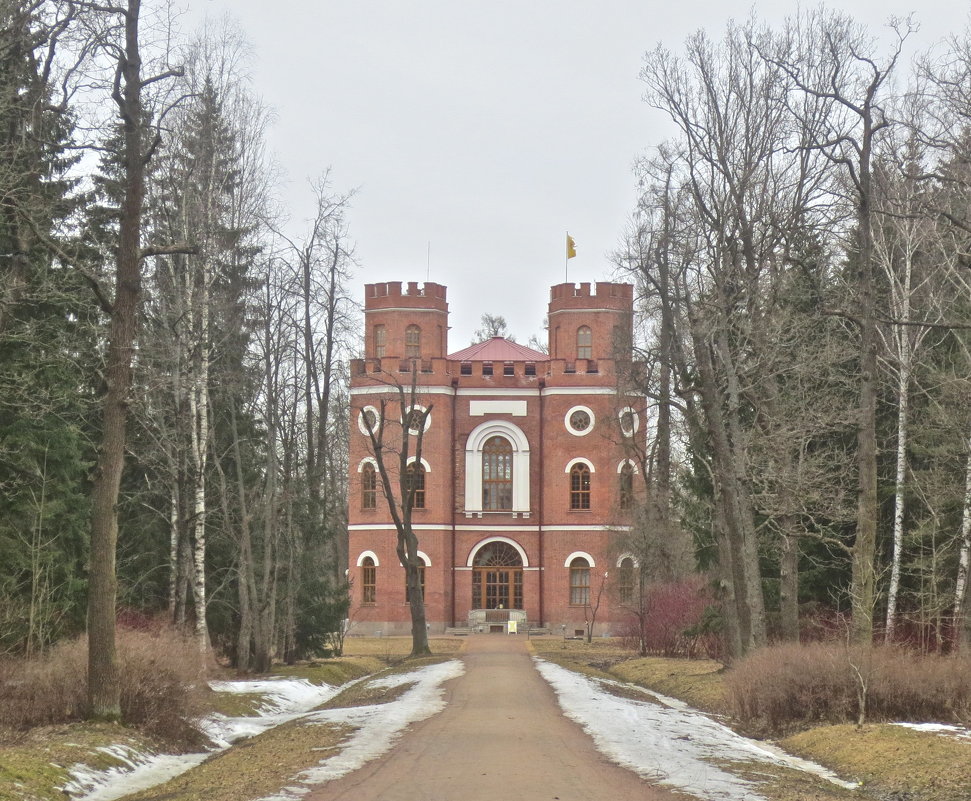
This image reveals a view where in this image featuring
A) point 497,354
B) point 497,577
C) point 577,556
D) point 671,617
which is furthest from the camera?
point 497,354

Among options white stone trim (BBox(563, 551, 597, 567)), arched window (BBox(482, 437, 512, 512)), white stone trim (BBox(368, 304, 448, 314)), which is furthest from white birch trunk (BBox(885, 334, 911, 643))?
white stone trim (BBox(368, 304, 448, 314))

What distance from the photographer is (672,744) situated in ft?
43.7

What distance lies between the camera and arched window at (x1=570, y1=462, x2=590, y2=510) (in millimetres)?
48312

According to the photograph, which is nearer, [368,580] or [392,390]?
[392,390]

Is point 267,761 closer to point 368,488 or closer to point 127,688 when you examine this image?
point 127,688

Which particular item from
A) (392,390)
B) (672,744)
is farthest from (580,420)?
(672,744)

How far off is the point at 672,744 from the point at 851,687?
3102mm

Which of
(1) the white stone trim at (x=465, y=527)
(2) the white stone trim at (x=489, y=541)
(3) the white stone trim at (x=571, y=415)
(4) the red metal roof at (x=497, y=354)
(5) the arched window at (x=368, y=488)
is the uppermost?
(4) the red metal roof at (x=497, y=354)

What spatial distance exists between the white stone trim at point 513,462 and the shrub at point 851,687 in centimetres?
3233

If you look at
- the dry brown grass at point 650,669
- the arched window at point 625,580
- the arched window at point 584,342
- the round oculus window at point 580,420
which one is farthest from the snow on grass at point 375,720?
the arched window at point 584,342

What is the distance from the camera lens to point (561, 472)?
4838 cm

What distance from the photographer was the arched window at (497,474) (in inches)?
1927

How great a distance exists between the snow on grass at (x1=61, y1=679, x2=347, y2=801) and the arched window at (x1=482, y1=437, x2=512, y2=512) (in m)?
23.7

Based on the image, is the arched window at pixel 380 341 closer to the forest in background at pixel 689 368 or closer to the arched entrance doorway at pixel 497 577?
the arched entrance doorway at pixel 497 577
